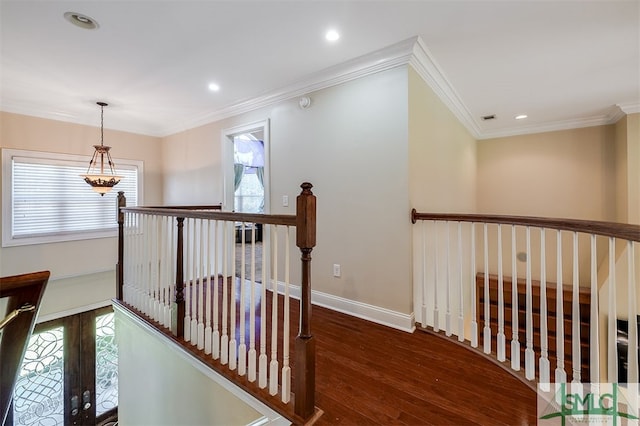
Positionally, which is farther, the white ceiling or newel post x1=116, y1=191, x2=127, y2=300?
newel post x1=116, y1=191, x2=127, y2=300

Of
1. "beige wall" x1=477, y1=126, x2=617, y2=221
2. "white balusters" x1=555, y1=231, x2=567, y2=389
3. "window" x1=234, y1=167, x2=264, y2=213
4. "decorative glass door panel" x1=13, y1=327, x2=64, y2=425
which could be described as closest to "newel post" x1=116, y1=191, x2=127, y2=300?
"decorative glass door panel" x1=13, y1=327, x2=64, y2=425

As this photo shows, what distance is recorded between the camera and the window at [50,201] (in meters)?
3.82

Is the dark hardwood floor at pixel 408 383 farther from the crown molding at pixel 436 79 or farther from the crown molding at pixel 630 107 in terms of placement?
the crown molding at pixel 630 107

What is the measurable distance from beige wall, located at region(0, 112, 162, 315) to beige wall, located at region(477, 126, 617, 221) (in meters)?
6.49

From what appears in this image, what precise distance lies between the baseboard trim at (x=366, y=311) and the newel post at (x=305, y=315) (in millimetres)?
1264

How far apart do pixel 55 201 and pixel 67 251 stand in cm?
78

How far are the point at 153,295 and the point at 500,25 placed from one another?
368cm

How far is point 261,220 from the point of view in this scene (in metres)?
1.60

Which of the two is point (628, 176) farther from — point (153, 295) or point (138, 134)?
point (138, 134)

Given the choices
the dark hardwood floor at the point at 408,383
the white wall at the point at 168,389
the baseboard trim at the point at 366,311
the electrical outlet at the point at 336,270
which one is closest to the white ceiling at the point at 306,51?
the electrical outlet at the point at 336,270

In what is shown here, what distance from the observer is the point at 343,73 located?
9.03 ft

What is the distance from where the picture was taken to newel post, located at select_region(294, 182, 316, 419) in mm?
1417

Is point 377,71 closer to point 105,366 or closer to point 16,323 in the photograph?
point 16,323

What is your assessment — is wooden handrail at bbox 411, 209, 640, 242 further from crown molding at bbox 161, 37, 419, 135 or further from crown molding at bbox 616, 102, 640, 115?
crown molding at bbox 616, 102, 640, 115
